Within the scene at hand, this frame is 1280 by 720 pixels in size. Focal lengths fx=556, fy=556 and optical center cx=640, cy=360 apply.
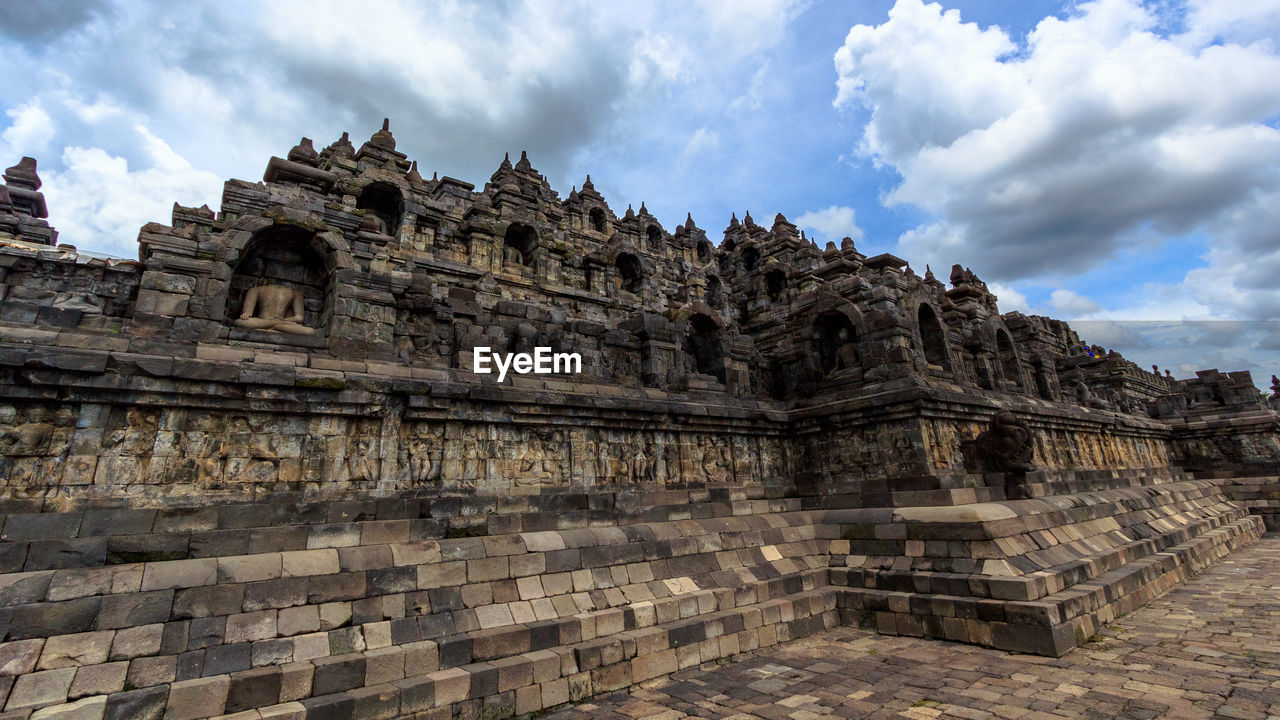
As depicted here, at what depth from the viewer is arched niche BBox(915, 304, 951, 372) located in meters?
12.9

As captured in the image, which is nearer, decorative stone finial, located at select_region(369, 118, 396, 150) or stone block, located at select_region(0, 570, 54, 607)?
stone block, located at select_region(0, 570, 54, 607)

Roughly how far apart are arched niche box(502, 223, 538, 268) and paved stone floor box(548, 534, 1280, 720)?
1305 cm

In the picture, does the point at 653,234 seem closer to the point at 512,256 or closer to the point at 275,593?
the point at 512,256

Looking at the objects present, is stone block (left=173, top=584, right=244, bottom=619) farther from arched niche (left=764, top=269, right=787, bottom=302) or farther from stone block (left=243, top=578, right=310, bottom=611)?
arched niche (left=764, top=269, right=787, bottom=302)

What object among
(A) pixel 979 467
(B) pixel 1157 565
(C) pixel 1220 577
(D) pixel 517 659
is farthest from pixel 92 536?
(C) pixel 1220 577

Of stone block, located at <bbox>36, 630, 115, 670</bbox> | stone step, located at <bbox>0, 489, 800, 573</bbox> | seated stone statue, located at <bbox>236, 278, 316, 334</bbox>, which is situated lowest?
stone block, located at <bbox>36, 630, 115, 670</bbox>

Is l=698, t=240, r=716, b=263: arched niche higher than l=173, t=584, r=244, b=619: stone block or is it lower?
higher

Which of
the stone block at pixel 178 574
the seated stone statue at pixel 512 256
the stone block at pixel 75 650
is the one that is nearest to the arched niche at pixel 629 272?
the seated stone statue at pixel 512 256

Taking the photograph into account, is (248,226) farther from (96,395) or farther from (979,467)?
(979,467)

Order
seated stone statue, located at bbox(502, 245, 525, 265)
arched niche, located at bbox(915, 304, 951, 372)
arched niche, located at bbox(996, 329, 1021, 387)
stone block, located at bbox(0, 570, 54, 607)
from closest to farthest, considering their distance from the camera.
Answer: stone block, located at bbox(0, 570, 54, 607) < arched niche, located at bbox(915, 304, 951, 372) < arched niche, located at bbox(996, 329, 1021, 387) < seated stone statue, located at bbox(502, 245, 525, 265)

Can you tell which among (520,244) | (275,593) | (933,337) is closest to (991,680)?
(275,593)

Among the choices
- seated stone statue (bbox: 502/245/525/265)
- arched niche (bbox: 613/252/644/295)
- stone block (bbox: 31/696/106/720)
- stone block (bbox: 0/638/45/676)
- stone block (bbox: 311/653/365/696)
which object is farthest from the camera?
arched niche (bbox: 613/252/644/295)

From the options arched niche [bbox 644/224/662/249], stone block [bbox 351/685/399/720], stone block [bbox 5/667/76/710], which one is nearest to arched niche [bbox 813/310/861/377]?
stone block [bbox 351/685/399/720]

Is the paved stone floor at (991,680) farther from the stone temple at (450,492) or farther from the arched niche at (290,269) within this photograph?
the arched niche at (290,269)
